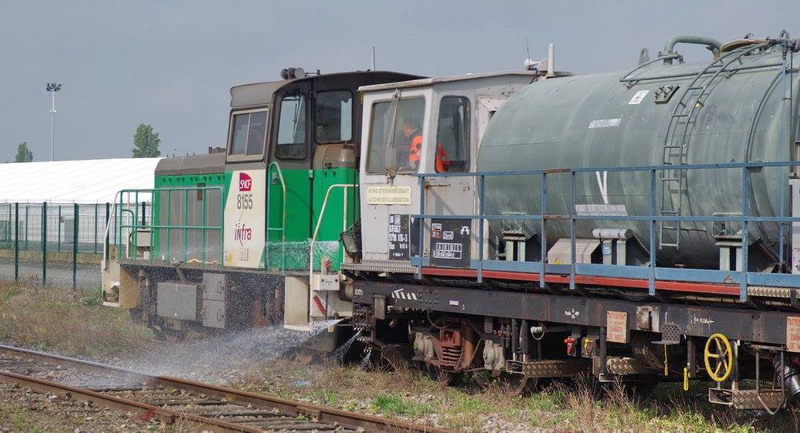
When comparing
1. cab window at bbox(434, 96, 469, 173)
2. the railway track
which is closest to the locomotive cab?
cab window at bbox(434, 96, 469, 173)

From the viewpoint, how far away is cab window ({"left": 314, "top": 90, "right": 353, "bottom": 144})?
14469mm

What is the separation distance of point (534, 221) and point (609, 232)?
1.07 metres

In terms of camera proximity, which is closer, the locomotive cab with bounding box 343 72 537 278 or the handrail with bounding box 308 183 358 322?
the locomotive cab with bounding box 343 72 537 278

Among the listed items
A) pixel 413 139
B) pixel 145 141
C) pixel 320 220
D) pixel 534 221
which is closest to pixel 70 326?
pixel 320 220

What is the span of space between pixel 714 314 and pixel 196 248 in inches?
377

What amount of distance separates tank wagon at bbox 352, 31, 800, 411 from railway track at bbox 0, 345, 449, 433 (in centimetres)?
187

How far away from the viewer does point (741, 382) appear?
9266 mm

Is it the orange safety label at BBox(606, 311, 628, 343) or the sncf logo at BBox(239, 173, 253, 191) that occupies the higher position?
the sncf logo at BBox(239, 173, 253, 191)

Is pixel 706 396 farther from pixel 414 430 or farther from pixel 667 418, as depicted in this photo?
pixel 414 430

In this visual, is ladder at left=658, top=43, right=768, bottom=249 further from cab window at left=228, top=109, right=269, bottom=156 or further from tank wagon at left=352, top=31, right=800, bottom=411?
cab window at left=228, top=109, right=269, bottom=156

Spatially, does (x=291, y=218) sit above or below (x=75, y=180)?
below

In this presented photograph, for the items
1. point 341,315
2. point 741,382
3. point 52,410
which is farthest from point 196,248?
point 741,382

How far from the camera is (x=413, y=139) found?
1191cm

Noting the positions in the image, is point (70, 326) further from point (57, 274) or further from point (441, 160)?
point (57, 274)
